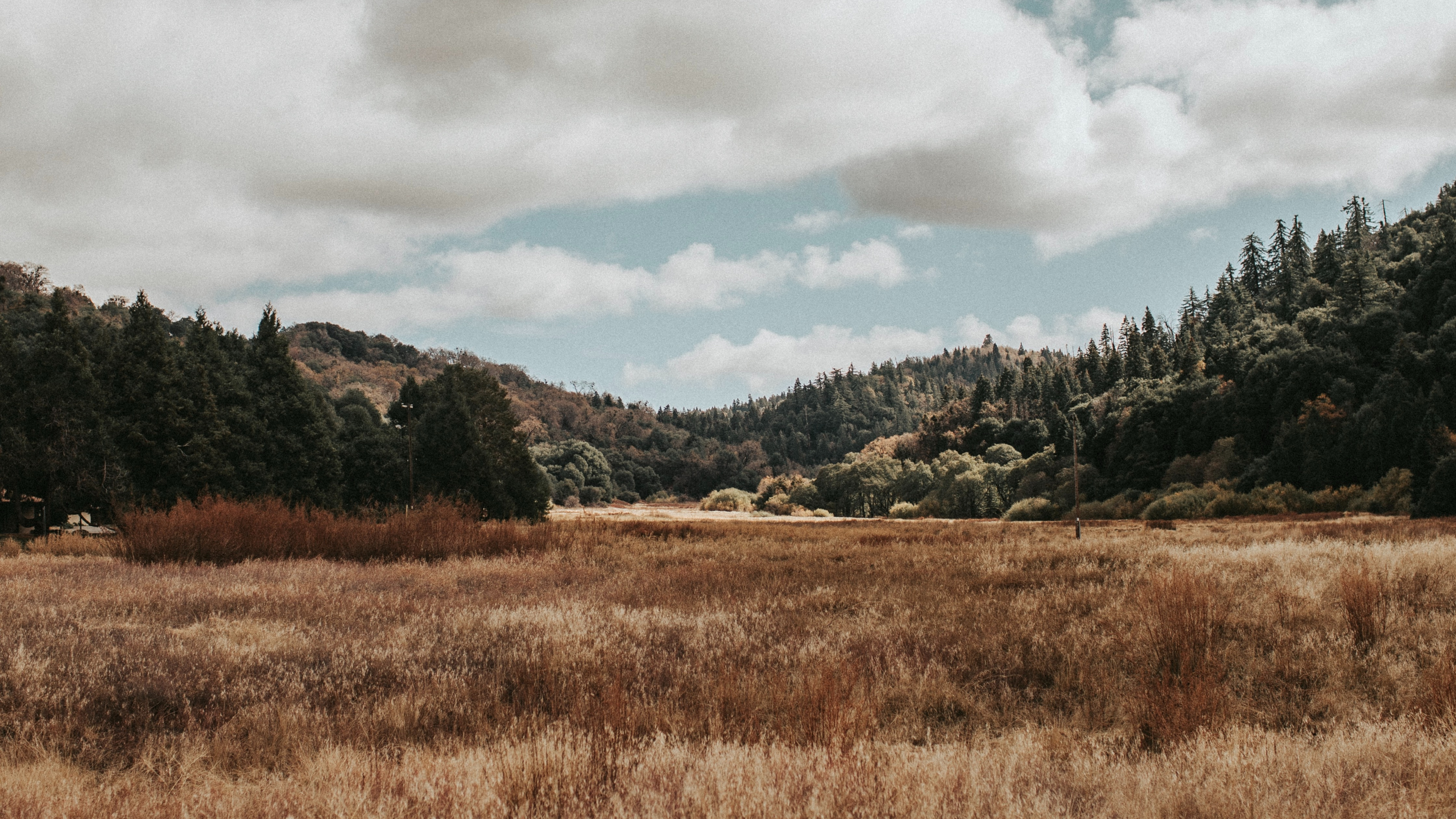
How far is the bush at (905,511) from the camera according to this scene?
379 ft

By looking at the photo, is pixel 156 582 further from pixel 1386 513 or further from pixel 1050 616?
pixel 1386 513

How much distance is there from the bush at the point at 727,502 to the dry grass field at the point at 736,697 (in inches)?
5313

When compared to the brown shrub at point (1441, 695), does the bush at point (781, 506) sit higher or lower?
lower

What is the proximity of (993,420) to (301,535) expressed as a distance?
424ft

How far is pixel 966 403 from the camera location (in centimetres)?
16062

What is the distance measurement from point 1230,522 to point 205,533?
57.2 metres

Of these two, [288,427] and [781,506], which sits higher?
[288,427]

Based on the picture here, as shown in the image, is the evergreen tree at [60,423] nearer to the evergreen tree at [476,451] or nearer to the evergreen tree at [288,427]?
the evergreen tree at [288,427]

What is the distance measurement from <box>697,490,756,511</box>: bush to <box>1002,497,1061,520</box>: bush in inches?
2366

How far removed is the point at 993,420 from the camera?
138m

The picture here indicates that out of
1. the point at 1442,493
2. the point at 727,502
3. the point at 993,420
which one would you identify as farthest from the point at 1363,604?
the point at 727,502

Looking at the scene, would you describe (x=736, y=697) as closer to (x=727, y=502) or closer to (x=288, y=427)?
(x=288, y=427)

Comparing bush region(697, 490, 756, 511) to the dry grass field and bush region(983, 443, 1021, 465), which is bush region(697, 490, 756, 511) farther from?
the dry grass field

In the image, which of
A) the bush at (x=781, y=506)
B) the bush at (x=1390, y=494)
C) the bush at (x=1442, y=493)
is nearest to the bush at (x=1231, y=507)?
the bush at (x=1390, y=494)
